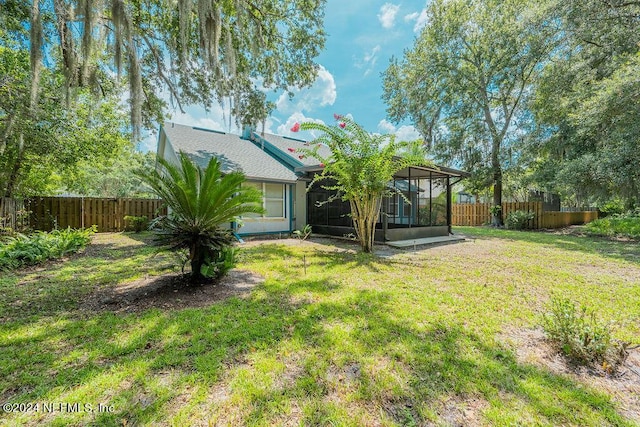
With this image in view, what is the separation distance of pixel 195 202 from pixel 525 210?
56.8 ft

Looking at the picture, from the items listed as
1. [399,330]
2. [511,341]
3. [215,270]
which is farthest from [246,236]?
[511,341]

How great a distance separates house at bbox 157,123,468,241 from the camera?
9.73 meters

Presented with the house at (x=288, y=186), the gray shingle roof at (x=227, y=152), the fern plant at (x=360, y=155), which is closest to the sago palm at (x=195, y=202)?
the fern plant at (x=360, y=155)

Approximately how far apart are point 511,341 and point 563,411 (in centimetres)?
95

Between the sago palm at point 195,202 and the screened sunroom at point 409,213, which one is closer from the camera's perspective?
the sago palm at point 195,202

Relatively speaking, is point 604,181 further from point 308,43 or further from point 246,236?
point 246,236

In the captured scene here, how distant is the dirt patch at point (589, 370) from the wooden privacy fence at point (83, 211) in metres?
10.6

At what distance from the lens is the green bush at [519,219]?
1438 cm

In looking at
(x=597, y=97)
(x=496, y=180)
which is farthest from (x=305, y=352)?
(x=496, y=180)

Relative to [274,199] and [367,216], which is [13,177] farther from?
[367,216]

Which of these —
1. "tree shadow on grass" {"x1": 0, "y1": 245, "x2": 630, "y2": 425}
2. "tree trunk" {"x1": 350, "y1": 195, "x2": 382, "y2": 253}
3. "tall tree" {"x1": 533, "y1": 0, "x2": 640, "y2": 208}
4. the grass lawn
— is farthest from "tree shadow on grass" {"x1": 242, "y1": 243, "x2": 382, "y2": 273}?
"tall tree" {"x1": 533, "y1": 0, "x2": 640, "y2": 208}

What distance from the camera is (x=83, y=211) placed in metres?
11.1

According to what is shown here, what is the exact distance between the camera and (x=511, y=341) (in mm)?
2795

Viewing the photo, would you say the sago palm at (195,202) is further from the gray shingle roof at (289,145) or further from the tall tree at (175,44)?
the gray shingle roof at (289,145)
